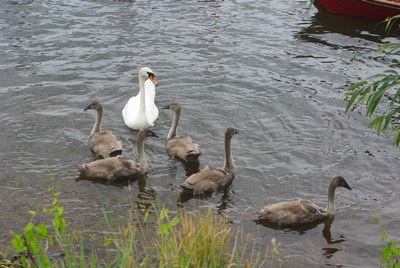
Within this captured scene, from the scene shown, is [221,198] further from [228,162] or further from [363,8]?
[363,8]

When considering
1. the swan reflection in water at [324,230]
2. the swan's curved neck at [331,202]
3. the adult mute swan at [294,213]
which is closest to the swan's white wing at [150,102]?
the adult mute swan at [294,213]

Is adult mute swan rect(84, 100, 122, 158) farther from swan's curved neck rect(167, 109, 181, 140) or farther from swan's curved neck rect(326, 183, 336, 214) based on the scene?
swan's curved neck rect(326, 183, 336, 214)

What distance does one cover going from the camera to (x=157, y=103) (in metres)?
13.1

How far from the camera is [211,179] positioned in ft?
31.4

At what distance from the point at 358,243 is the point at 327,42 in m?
9.29

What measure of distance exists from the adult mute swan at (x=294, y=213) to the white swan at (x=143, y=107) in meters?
3.55

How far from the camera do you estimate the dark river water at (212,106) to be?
30.2 ft

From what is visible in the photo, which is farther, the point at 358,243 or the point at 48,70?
the point at 48,70

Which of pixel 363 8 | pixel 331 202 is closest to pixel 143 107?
pixel 331 202

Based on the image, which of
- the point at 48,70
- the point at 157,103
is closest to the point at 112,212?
the point at 157,103

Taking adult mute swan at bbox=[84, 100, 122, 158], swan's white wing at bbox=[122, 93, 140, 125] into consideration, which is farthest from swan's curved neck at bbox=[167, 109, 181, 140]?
adult mute swan at bbox=[84, 100, 122, 158]

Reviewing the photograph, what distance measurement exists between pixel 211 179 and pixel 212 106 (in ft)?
10.9

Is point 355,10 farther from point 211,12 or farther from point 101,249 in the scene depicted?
point 101,249

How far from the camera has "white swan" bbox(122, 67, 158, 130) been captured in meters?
11.6
